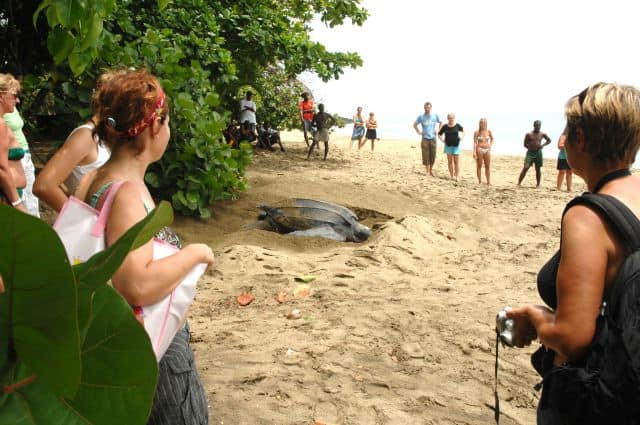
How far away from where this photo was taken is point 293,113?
1652cm

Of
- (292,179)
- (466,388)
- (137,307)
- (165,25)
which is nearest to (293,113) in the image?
(292,179)

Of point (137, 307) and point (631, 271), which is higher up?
point (631, 271)

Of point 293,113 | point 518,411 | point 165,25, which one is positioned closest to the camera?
point 518,411

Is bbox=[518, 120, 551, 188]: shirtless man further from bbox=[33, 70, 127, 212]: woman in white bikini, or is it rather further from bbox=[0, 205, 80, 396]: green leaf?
bbox=[0, 205, 80, 396]: green leaf

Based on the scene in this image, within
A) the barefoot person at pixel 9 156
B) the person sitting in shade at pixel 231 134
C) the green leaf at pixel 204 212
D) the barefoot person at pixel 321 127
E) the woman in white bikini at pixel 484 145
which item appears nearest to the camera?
the barefoot person at pixel 9 156

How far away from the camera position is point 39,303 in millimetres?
349

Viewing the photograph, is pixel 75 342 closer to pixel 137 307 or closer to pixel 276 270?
pixel 137 307

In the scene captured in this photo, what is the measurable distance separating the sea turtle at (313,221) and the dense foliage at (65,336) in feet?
19.0

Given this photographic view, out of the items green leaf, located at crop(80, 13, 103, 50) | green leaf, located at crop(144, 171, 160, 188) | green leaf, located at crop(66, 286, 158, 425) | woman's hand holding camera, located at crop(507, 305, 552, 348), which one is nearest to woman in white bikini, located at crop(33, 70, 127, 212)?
green leaf, located at crop(80, 13, 103, 50)

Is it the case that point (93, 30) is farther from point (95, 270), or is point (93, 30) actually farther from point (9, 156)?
point (9, 156)

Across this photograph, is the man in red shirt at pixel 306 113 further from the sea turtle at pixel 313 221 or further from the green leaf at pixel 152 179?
the green leaf at pixel 152 179

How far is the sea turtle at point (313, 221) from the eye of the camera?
626 cm

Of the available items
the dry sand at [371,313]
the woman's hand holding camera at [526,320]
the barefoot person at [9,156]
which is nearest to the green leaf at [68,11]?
the woman's hand holding camera at [526,320]

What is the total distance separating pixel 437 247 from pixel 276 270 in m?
2.00
